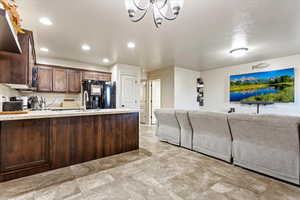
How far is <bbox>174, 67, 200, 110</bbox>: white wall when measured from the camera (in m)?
5.72

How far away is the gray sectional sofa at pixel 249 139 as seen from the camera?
181cm

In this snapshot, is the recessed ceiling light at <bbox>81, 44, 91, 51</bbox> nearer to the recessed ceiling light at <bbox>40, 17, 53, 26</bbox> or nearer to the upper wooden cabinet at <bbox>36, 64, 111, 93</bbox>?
the recessed ceiling light at <bbox>40, 17, 53, 26</bbox>

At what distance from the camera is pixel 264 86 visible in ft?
15.4

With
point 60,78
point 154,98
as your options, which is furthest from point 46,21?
point 154,98

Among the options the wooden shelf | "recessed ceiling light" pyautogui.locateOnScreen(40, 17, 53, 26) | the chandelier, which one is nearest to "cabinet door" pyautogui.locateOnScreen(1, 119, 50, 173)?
the wooden shelf

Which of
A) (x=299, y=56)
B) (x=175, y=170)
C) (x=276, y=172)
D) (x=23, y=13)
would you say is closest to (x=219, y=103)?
(x=299, y=56)

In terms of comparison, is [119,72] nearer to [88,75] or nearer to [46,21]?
[88,75]

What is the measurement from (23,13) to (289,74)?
21.5 ft

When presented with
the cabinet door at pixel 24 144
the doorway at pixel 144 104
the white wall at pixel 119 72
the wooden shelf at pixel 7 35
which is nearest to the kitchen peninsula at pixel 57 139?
the cabinet door at pixel 24 144

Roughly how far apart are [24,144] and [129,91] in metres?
3.73

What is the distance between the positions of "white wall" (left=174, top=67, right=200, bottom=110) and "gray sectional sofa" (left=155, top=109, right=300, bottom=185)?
8.68 feet

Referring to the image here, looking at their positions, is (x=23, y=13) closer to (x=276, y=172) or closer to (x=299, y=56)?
(x=276, y=172)

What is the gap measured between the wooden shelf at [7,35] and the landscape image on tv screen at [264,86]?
616 centimetres

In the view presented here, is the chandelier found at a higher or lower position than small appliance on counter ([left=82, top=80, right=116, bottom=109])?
higher
